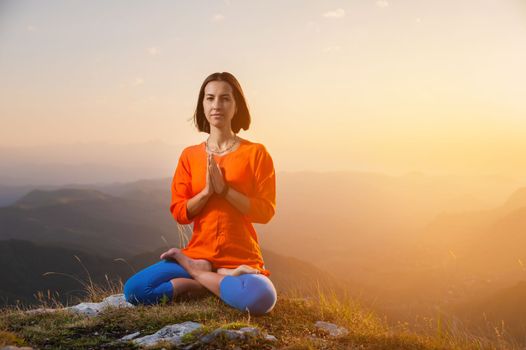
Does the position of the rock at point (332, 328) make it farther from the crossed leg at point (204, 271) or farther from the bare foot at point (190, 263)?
the bare foot at point (190, 263)

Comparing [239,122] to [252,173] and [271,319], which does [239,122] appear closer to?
[252,173]

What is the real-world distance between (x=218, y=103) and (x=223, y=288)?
217 centimetres

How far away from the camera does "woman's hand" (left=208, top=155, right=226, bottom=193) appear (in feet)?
18.3

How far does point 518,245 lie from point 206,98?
543 ft

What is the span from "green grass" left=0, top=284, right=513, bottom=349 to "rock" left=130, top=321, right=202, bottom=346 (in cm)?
12

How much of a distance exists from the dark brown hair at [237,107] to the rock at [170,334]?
2.52 meters

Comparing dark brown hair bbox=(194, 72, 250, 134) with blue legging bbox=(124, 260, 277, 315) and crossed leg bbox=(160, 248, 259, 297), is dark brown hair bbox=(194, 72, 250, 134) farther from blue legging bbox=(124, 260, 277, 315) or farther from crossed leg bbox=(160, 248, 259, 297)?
blue legging bbox=(124, 260, 277, 315)

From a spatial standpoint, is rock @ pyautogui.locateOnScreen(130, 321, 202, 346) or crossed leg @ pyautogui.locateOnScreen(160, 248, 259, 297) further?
crossed leg @ pyautogui.locateOnScreen(160, 248, 259, 297)

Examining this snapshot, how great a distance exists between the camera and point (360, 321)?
6.20 metres

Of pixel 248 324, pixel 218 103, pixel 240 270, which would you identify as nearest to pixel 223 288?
pixel 240 270

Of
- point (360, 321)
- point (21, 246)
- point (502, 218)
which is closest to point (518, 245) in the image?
point (502, 218)

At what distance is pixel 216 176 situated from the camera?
5633 millimetres

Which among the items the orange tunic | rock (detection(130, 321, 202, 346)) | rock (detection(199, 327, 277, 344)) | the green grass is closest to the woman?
the orange tunic

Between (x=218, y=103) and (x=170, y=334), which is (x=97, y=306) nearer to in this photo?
(x=170, y=334)
